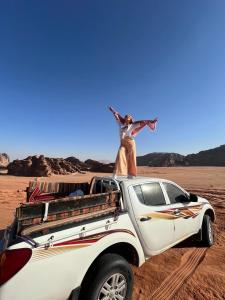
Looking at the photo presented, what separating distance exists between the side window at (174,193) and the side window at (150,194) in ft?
1.01

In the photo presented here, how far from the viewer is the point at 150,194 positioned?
181 inches

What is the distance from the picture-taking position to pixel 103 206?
12.2 feet

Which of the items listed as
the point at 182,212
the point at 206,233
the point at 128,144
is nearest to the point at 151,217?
the point at 182,212

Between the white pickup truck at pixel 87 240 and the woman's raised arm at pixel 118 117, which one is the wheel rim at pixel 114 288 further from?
the woman's raised arm at pixel 118 117

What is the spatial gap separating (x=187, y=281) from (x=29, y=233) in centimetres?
312

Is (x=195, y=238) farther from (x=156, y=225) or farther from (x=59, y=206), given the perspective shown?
(x=59, y=206)

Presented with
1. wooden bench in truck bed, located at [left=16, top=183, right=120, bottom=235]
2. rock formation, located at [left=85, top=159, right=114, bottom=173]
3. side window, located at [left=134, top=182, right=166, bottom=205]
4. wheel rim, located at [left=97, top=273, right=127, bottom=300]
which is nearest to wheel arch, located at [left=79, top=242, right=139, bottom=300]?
wheel rim, located at [left=97, top=273, right=127, bottom=300]

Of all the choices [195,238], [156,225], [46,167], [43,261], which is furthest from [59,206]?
[46,167]

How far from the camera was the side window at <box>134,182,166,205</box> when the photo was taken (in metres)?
4.35

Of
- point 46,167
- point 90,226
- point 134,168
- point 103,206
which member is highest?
point 46,167

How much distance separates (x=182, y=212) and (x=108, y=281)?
2.41 m

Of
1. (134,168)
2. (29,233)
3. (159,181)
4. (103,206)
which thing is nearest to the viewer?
(29,233)

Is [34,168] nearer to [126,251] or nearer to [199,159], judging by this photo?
[126,251]

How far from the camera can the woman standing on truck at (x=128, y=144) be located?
9.97m
